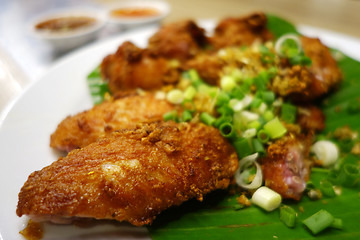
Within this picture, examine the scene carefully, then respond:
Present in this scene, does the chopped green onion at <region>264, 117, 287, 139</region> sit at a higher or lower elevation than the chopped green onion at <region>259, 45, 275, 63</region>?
lower

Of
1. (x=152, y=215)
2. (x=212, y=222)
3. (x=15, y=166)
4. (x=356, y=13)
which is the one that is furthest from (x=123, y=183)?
(x=356, y=13)

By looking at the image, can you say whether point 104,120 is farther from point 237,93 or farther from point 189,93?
point 237,93

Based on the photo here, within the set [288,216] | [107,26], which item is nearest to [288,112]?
[288,216]

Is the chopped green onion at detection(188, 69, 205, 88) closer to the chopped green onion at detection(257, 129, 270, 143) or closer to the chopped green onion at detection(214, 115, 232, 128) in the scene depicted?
the chopped green onion at detection(214, 115, 232, 128)

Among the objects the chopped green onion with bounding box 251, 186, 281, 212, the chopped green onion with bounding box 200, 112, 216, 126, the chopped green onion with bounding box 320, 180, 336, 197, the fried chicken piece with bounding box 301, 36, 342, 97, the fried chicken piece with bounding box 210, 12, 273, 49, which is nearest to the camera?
the chopped green onion with bounding box 251, 186, 281, 212

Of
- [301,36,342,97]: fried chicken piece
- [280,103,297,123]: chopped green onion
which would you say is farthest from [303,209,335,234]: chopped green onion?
[301,36,342,97]: fried chicken piece

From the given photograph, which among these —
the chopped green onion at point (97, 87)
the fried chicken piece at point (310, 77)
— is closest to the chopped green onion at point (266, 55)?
the fried chicken piece at point (310, 77)

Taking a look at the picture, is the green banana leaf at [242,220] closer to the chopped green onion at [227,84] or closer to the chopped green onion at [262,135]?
the chopped green onion at [262,135]
